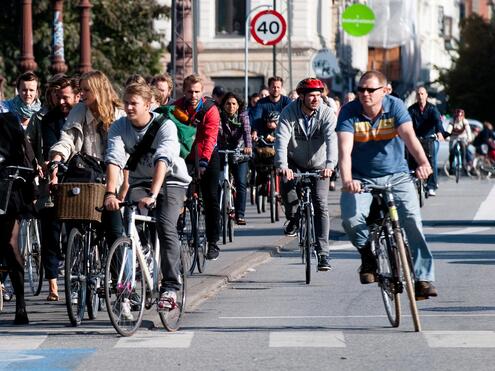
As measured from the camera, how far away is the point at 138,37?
52.2m

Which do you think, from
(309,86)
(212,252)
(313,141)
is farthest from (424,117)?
(309,86)

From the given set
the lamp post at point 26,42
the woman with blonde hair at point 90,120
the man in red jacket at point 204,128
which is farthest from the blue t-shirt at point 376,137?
the lamp post at point 26,42

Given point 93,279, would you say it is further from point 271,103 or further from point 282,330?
point 271,103

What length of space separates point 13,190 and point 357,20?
105ft

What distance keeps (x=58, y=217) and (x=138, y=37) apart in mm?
41098

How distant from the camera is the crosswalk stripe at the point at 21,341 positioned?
10.2 metres

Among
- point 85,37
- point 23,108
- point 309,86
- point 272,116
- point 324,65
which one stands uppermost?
point 85,37

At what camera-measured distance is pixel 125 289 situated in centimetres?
1073

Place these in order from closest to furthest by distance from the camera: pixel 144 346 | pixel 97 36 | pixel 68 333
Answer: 1. pixel 144 346
2. pixel 68 333
3. pixel 97 36

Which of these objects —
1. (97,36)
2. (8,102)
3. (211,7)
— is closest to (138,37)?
(97,36)

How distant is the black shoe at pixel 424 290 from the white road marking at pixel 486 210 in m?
13.0

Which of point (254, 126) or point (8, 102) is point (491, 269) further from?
point (254, 126)

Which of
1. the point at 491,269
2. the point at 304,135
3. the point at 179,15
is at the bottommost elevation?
the point at 491,269

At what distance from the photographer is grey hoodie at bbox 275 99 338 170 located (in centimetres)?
1473
